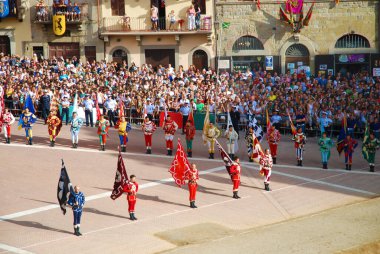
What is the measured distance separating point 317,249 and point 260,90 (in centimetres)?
1966

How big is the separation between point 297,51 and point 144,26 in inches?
375

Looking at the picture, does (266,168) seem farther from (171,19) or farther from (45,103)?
(171,19)

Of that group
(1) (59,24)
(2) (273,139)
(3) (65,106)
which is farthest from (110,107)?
(1) (59,24)

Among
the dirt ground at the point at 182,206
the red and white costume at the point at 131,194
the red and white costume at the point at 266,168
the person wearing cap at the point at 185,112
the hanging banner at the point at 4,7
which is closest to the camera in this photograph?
the dirt ground at the point at 182,206

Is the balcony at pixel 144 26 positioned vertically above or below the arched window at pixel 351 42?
above

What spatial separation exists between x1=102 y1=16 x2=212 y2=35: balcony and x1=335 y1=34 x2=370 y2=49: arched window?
790cm

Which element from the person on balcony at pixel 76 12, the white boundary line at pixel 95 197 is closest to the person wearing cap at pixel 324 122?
the white boundary line at pixel 95 197

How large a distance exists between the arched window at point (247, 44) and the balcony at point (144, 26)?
1.93m

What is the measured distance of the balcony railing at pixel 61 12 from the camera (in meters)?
46.3

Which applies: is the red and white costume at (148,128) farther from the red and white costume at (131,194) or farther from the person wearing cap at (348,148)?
the red and white costume at (131,194)

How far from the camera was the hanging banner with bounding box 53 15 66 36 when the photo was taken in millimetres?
46094

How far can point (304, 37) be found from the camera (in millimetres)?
45531

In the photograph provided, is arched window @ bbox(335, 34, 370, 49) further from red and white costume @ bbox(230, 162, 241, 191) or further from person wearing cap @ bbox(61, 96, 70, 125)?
red and white costume @ bbox(230, 162, 241, 191)

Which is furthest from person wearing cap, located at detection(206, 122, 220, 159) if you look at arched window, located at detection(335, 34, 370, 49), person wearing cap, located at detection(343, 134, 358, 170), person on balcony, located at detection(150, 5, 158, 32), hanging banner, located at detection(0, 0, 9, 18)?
hanging banner, located at detection(0, 0, 9, 18)
